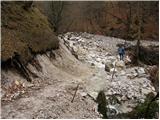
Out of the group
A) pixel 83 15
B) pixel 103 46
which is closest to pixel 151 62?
pixel 103 46

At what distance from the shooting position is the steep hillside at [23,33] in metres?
17.3

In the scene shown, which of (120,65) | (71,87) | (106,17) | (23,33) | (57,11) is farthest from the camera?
(106,17)

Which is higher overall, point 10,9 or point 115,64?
point 10,9

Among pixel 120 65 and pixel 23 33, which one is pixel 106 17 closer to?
pixel 120 65

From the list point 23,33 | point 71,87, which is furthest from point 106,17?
point 71,87

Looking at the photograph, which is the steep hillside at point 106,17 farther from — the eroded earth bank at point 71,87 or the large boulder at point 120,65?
the large boulder at point 120,65

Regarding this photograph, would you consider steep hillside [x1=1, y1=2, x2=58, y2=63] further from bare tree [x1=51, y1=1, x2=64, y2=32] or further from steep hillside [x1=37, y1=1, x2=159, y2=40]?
steep hillside [x1=37, y1=1, x2=159, y2=40]

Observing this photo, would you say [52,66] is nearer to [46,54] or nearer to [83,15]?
[46,54]

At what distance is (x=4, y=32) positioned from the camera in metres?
17.6

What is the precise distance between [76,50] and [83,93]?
33.8 ft

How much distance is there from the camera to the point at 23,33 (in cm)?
1909

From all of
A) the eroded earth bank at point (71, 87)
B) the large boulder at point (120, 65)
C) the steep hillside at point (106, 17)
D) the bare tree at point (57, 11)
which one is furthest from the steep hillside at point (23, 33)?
the steep hillside at point (106, 17)

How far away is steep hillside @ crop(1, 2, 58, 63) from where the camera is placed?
17.3 m

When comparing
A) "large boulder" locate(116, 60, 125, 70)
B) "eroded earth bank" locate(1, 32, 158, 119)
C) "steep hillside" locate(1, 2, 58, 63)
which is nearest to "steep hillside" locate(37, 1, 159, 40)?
"eroded earth bank" locate(1, 32, 158, 119)
